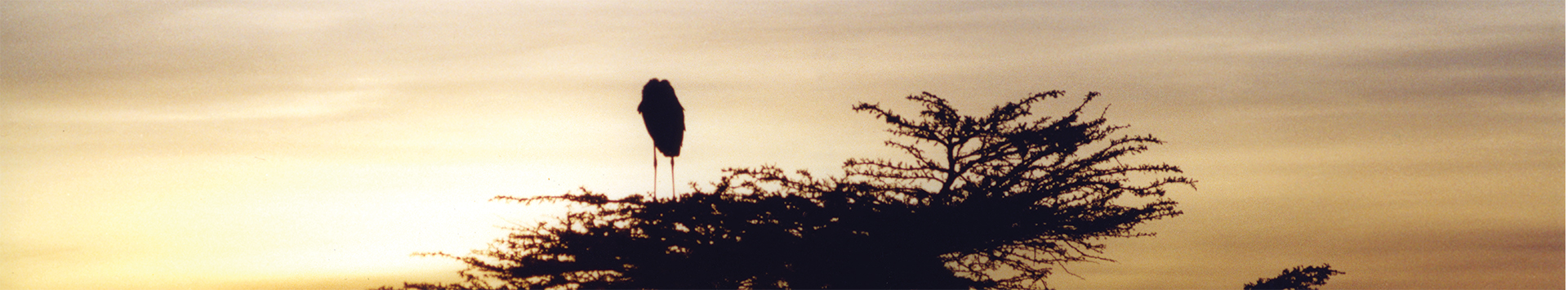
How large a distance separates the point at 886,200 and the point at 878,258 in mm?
741

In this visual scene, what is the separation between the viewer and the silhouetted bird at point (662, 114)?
45.4 ft

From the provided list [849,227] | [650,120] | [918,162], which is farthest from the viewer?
[918,162]

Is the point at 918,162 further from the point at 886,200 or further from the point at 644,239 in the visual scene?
the point at 644,239

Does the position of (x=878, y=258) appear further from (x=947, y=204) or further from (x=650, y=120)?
(x=650, y=120)

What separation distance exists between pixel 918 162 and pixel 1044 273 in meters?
1.92

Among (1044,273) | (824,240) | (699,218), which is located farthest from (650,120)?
(1044,273)

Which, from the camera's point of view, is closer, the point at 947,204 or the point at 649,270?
the point at 649,270

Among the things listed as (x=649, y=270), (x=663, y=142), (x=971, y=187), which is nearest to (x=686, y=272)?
(x=649, y=270)

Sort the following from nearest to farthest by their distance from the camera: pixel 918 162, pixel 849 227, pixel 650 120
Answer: pixel 650 120 < pixel 849 227 < pixel 918 162

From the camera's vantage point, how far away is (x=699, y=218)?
1442 cm

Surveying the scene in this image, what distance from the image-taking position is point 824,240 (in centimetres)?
1474

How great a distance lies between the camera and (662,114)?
13.8 meters

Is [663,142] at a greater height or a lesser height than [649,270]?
greater

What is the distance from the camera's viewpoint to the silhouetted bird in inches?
545
